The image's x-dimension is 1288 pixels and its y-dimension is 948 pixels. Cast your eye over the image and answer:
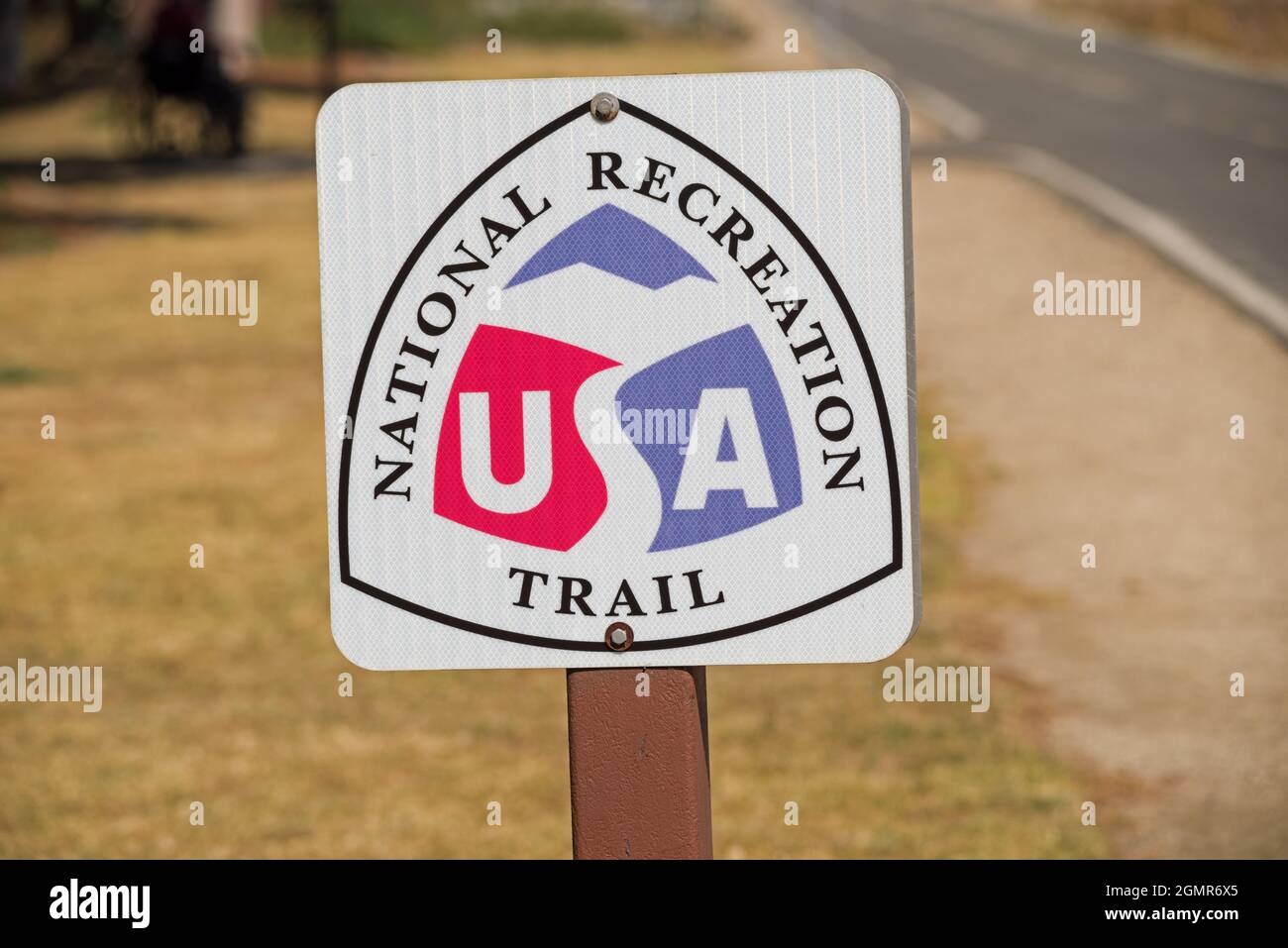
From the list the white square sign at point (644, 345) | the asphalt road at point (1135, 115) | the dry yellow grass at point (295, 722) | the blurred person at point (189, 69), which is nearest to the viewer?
the white square sign at point (644, 345)

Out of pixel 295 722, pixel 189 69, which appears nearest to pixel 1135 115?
pixel 189 69

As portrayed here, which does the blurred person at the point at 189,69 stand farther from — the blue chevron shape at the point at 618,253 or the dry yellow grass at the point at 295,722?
the blue chevron shape at the point at 618,253

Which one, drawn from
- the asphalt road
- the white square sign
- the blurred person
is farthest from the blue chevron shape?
the blurred person

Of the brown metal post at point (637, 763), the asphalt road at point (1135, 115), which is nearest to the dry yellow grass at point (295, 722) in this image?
the brown metal post at point (637, 763)

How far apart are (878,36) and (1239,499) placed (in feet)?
122

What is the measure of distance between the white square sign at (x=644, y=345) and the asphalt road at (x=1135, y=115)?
10374 mm

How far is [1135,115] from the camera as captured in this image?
23875 mm

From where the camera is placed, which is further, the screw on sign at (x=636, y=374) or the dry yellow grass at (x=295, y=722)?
the dry yellow grass at (x=295, y=722)

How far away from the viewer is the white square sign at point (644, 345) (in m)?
1.93

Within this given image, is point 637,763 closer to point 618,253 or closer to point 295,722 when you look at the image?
point 618,253

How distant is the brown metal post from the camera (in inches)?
78.2

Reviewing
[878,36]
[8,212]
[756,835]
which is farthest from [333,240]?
[878,36]

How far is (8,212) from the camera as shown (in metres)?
17.6

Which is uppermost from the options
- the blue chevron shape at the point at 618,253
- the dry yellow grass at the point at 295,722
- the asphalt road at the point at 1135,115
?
the asphalt road at the point at 1135,115
